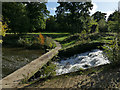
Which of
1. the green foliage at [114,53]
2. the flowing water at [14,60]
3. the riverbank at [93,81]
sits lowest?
the flowing water at [14,60]

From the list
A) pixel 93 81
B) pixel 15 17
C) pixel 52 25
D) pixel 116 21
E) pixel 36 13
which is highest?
pixel 36 13

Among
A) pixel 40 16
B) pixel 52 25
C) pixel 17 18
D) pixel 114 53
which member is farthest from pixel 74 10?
pixel 114 53

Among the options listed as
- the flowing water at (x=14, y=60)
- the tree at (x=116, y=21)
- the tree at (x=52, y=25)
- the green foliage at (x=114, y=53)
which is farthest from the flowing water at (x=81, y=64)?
the tree at (x=52, y=25)

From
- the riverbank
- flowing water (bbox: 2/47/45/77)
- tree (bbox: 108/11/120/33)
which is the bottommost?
flowing water (bbox: 2/47/45/77)

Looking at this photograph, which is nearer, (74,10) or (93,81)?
(93,81)

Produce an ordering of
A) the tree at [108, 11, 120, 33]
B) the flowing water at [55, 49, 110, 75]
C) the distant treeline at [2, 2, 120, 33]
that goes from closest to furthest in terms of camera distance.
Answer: the tree at [108, 11, 120, 33] → the flowing water at [55, 49, 110, 75] → the distant treeline at [2, 2, 120, 33]

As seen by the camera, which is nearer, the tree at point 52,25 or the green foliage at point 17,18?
the green foliage at point 17,18

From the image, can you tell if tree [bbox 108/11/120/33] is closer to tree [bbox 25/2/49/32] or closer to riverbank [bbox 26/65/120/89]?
riverbank [bbox 26/65/120/89]

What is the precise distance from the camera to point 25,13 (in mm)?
26422

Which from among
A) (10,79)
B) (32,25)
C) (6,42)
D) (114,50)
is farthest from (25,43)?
(114,50)

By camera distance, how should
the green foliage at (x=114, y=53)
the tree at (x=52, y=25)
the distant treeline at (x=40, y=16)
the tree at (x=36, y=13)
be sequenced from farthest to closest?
the tree at (x=52, y=25)
the tree at (x=36, y=13)
the distant treeline at (x=40, y=16)
the green foliage at (x=114, y=53)

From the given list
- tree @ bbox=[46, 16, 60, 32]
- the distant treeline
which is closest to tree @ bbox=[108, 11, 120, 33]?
the distant treeline

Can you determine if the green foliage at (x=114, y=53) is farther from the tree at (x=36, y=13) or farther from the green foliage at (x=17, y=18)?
the tree at (x=36, y=13)

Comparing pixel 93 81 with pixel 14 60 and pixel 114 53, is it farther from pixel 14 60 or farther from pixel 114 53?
pixel 14 60
